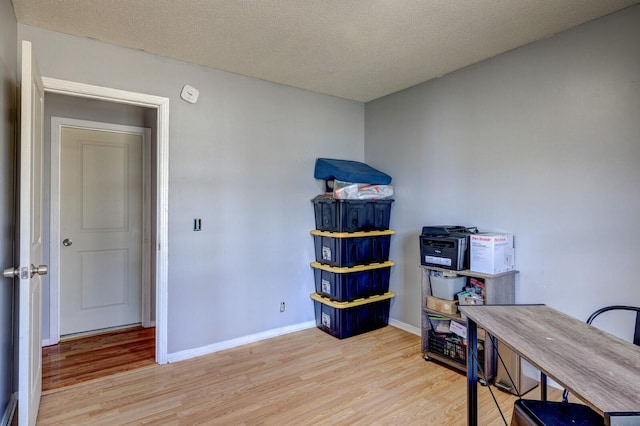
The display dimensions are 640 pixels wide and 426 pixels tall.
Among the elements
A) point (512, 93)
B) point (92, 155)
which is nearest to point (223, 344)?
point (92, 155)

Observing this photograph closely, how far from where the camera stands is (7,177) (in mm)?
1952

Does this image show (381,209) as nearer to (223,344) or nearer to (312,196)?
(312,196)

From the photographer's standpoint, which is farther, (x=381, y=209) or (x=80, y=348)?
(x=381, y=209)

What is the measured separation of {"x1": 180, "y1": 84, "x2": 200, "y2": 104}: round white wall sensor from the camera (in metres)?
2.83

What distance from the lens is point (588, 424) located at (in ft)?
4.06

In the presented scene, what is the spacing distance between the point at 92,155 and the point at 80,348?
1.81 metres

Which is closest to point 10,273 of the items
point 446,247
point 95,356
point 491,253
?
point 95,356

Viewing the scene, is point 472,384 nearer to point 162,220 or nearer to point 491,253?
point 491,253

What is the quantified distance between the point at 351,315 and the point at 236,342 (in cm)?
108

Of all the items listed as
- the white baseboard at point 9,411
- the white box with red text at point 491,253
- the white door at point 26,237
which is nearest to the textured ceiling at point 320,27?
the white door at point 26,237

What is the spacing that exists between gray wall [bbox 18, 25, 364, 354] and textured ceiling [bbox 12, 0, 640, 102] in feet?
0.58

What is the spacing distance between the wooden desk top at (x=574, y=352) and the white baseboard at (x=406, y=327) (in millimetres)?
1790

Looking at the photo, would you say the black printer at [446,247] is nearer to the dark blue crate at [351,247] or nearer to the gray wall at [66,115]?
the dark blue crate at [351,247]

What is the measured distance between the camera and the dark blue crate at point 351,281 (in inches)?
128
